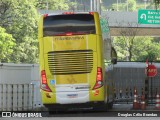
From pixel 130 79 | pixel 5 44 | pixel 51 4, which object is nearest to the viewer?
pixel 130 79

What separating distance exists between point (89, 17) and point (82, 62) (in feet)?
5.60

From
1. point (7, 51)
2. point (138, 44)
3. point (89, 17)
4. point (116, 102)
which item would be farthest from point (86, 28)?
point (138, 44)

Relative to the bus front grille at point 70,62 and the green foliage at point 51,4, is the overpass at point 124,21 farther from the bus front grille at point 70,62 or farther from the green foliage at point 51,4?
the bus front grille at point 70,62

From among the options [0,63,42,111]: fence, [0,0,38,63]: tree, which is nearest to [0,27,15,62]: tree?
[0,0,38,63]: tree

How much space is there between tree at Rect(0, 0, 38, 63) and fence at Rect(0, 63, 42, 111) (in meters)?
20.1

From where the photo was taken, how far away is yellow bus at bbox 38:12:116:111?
59.9 feet

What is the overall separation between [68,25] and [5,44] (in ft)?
80.6

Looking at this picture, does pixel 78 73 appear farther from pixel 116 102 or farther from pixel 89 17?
pixel 116 102

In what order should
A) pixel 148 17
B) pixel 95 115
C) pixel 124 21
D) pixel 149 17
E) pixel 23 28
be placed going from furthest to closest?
1. pixel 124 21
2. pixel 148 17
3. pixel 149 17
4. pixel 23 28
5. pixel 95 115

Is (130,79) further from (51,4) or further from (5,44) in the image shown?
(51,4)

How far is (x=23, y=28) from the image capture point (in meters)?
43.5

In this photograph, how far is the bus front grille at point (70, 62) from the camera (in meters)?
18.4

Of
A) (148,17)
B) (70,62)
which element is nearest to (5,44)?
(148,17)

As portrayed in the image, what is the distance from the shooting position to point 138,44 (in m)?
81.4
